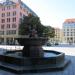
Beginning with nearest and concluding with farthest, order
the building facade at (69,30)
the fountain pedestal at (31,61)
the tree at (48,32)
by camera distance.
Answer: the fountain pedestal at (31,61) < the tree at (48,32) < the building facade at (69,30)

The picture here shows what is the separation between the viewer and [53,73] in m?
8.34

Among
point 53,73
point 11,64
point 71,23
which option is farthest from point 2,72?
point 71,23

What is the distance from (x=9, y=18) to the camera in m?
65.6

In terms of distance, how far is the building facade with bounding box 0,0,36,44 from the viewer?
63100 mm

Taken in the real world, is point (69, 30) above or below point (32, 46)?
above

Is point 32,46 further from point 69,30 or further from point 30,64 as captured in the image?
point 69,30

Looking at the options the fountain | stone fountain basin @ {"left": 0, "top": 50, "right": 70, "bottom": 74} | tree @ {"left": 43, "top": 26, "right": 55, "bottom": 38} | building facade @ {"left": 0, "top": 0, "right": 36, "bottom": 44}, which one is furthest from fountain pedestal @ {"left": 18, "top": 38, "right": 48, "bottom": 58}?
building facade @ {"left": 0, "top": 0, "right": 36, "bottom": 44}

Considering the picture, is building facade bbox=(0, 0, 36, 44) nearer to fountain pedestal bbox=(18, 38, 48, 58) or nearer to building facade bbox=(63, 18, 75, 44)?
fountain pedestal bbox=(18, 38, 48, 58)

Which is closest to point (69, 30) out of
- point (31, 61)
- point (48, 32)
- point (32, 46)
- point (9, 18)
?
point (9, 18)

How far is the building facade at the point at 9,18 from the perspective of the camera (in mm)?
63100

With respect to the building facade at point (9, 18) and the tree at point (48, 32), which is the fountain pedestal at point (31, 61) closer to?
the tree at point (48, 32)

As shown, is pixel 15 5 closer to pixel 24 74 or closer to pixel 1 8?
pixel 1 8

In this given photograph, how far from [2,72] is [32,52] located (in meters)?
2.74

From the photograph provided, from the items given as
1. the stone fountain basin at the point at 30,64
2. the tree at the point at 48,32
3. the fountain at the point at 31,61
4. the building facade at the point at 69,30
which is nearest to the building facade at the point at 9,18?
the tree at the point at 48,32
